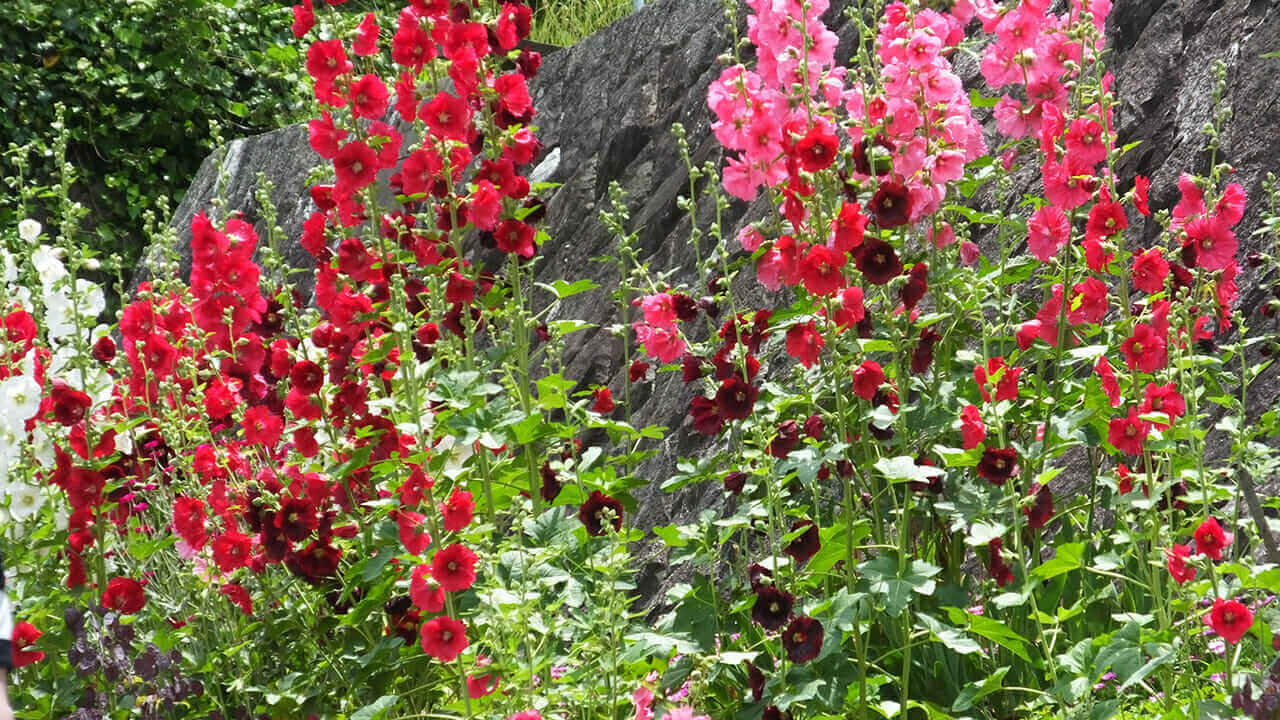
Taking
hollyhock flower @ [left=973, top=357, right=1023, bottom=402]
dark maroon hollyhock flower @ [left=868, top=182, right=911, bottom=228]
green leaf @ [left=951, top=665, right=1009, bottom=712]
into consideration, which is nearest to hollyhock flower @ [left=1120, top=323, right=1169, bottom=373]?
hollyhock flower @ [left=973, top=357, right=1023, bottom=402]

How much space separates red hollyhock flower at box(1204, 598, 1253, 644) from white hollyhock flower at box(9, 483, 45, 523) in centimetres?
224

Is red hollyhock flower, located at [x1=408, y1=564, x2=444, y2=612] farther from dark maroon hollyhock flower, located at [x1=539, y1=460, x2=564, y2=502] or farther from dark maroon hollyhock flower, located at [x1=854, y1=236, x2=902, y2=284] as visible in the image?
dark maroon hollyhock flower, located at [x1=854, y1=236, x2=902, y2=284]

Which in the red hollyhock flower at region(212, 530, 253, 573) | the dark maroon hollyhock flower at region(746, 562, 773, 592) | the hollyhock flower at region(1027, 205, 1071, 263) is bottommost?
the red hollyhock flower at region(212, 530, 253, 573)

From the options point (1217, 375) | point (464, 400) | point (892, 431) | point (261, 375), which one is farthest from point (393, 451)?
point (1217, 375)

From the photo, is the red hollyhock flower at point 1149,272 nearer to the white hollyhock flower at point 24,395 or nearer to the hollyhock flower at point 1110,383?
the hollyhock flower at point 1110,383

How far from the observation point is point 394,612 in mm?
2281

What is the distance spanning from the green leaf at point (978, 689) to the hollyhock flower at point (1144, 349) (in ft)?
1.68

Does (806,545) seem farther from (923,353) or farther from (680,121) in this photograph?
(680,121)

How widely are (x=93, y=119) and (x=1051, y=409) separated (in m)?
6.32

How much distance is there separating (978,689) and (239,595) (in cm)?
127

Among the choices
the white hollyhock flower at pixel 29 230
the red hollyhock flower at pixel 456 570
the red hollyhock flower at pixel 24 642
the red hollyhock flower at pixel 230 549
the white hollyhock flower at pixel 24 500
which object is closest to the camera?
the red hollyhock flower at pixel 456 570

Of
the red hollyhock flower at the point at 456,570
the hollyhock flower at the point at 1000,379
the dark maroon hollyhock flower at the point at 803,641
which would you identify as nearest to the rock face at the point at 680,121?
the hollyhock flower at the point at 1000,379

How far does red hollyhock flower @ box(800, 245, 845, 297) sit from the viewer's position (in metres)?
1.94

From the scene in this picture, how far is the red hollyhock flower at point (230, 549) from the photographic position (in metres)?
2.29
